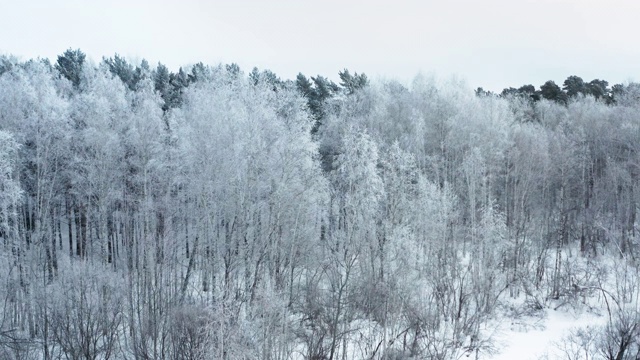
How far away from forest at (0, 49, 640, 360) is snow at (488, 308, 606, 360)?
61 centimetres

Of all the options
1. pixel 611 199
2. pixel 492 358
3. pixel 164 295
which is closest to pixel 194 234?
pixel 164 295

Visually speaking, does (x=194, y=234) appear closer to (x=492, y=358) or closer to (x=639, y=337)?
(x=492, y=358)

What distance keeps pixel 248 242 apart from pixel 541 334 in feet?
57.1

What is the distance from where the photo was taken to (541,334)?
96.7ft

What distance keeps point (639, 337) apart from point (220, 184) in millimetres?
20755

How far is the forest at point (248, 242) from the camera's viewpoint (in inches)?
899

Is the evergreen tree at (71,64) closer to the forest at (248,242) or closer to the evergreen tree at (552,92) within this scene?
the forest at (248,242)

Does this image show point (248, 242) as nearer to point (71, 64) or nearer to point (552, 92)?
point (71, 64)

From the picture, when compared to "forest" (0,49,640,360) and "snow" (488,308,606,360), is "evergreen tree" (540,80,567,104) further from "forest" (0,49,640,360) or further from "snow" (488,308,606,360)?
"snow" (488,308,606,360)

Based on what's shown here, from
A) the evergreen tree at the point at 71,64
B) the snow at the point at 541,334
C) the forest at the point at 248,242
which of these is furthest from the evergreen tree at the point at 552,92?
the evergreen tree at the point at 71,64

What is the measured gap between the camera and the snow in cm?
2681

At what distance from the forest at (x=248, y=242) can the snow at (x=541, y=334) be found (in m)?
0.61

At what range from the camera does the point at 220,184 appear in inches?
973

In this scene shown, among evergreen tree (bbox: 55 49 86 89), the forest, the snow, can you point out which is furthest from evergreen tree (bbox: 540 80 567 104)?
evergreen tree (bbox: 55 49 86 89)
